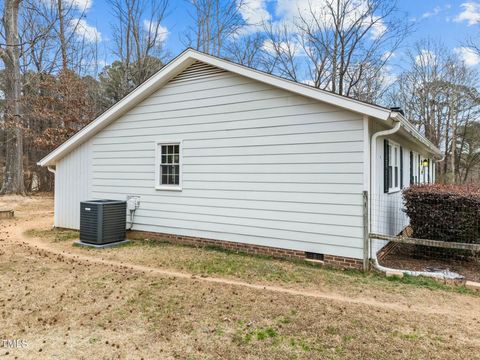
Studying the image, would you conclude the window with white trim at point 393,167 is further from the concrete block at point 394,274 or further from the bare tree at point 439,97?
the bare tree at point 439,97

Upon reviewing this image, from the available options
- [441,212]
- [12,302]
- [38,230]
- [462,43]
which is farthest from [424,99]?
[12,302]

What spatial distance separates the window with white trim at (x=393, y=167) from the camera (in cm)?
751

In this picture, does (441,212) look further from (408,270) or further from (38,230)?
(38,230)

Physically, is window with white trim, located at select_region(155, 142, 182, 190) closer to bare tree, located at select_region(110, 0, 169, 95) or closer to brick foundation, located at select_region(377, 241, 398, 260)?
brick foundation, located at select_region(377, 241, 398, 260)

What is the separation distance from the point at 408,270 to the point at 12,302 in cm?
616

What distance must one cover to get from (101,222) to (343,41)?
55.8 feet

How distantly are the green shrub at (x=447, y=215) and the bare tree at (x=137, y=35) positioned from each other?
1932 centimetres

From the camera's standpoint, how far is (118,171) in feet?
30.1

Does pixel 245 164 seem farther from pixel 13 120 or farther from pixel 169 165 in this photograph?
pixel 13 120

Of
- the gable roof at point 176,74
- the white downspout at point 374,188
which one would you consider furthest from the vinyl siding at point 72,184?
the white downspout at point 374,188

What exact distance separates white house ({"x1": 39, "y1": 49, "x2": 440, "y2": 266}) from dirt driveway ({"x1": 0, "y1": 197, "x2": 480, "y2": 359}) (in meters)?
0.92

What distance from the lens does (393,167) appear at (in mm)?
7930

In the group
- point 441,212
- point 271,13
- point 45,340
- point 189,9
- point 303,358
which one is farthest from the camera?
point 189,9

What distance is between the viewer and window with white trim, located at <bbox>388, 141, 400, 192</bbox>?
24.6ft
